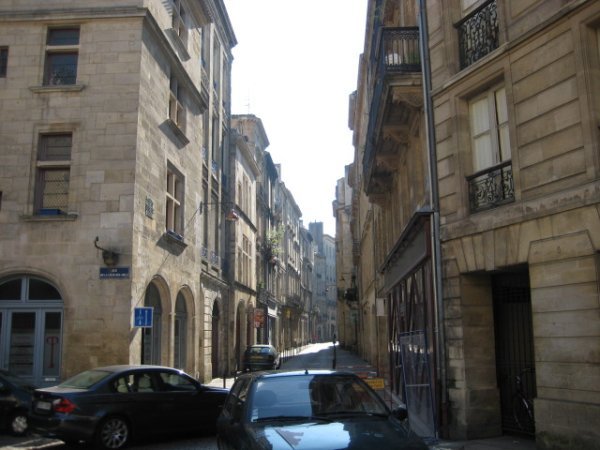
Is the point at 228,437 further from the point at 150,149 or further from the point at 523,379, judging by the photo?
the point at 150,149

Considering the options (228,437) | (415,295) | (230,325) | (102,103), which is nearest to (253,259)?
(230,325)

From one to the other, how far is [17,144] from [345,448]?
607 inches

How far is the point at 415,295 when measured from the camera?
1446 centimetres

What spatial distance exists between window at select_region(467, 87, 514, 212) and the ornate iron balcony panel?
2.55 ft

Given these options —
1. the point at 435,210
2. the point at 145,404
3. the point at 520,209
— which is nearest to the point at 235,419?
the point at 145,404

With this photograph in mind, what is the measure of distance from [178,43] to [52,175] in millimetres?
7102

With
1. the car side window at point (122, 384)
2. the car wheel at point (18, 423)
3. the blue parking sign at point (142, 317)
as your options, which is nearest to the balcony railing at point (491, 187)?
the car side window at point (122, 384)

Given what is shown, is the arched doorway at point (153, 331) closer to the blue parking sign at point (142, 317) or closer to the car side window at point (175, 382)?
the blue parking sign at point (142, 317)

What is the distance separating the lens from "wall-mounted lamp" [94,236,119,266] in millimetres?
16484

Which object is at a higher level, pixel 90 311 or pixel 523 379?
pixel 90 311

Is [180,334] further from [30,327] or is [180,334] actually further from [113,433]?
[113,433]

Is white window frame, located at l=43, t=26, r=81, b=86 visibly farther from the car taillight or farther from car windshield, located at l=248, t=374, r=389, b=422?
car windshield, located at l=248, t=374, r=389, b=422

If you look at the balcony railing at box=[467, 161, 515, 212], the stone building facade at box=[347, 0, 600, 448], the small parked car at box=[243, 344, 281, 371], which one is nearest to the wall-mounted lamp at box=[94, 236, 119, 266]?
the stone building facade at box=[347, 0, 600, 448]

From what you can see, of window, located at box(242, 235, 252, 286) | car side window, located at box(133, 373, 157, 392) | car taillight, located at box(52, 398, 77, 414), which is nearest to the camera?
car taillight, located at box(52, 398, 77, 414)
